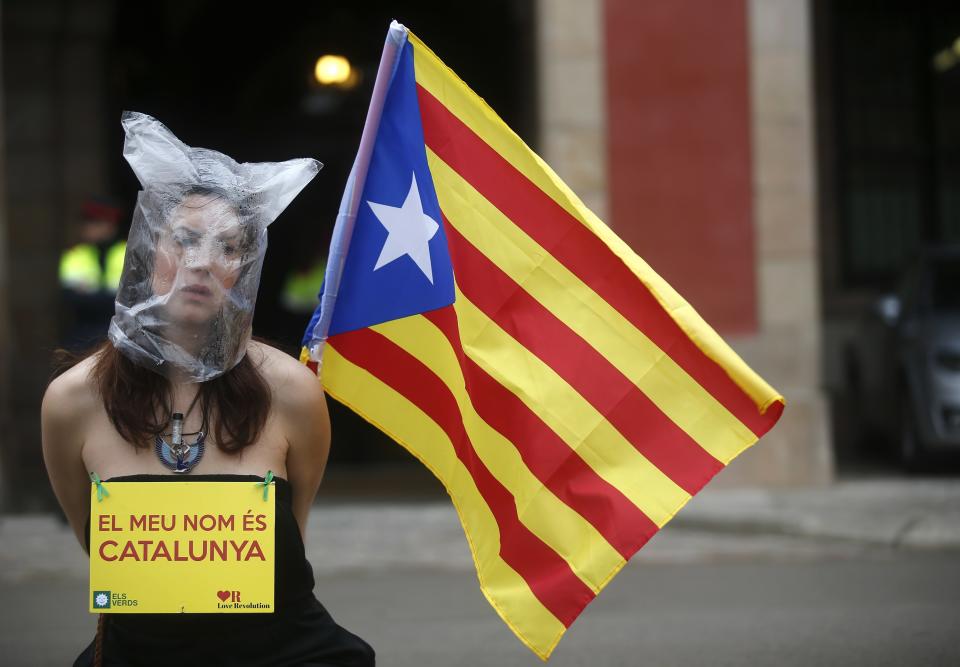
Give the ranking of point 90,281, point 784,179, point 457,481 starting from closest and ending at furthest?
point 457,481 < point 90,281 < point 784,179

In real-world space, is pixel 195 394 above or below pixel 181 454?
above

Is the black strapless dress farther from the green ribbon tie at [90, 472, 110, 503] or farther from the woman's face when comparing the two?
the woman's face

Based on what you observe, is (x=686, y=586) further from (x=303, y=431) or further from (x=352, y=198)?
(x=303, y=431)

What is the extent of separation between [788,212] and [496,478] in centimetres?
832

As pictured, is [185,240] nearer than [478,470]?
Yes

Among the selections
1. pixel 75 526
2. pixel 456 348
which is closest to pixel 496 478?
pixel 456 348

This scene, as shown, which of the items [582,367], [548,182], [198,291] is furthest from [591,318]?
[198,291]

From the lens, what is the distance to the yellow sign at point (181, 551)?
282 centimetres

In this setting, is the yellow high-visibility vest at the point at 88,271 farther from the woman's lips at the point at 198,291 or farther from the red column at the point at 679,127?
the woman's lips at the point at 198,291

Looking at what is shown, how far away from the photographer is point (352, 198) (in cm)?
352

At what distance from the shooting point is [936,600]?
746 cm

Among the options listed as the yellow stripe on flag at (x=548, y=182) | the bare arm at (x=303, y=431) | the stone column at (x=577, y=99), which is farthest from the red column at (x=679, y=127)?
the bare arm at (x=303, y=431)

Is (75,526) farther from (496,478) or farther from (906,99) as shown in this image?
(906,99)

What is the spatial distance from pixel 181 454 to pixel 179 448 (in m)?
0.01
